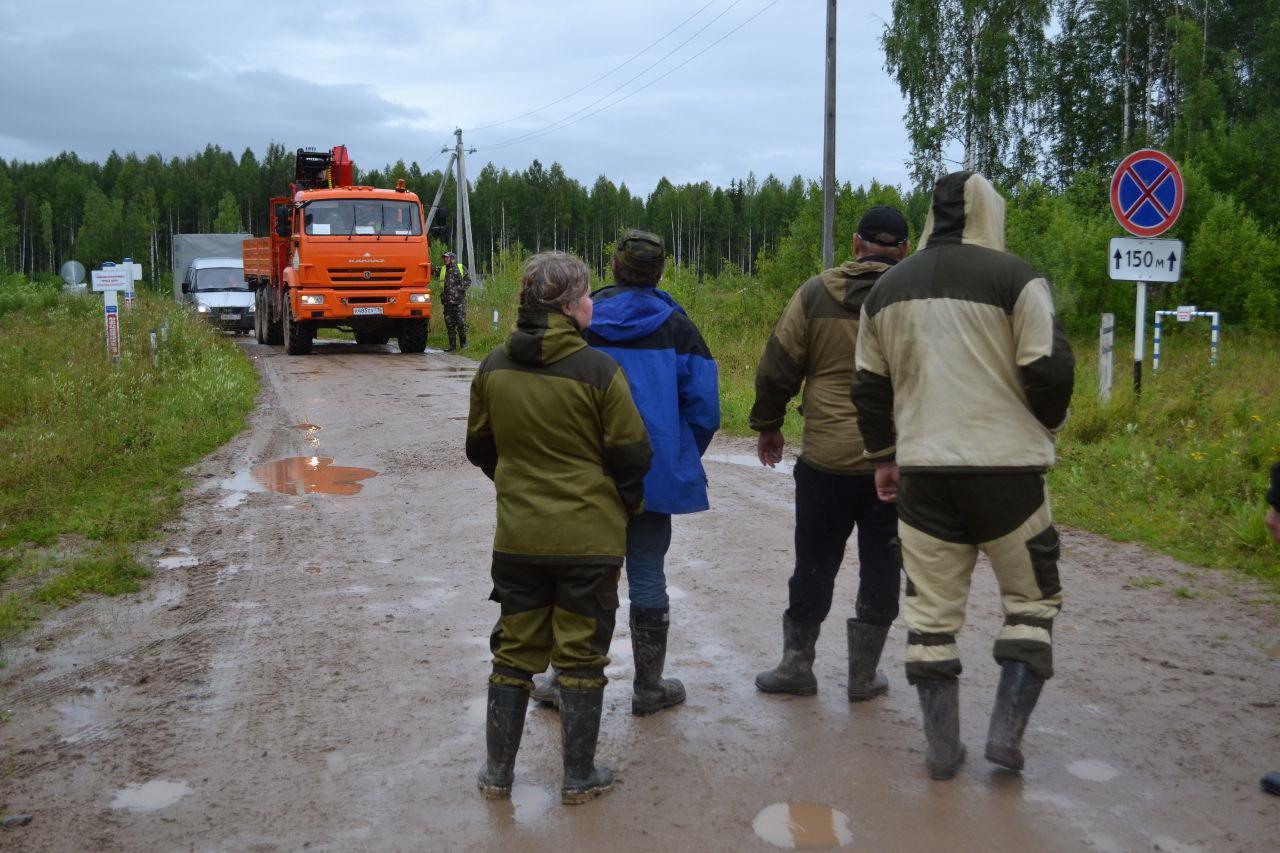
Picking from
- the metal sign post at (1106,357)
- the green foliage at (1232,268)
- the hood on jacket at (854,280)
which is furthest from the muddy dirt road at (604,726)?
the green foliage at (1232,268)

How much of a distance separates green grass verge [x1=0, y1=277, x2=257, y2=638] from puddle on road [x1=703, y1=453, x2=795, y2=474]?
15.3ft

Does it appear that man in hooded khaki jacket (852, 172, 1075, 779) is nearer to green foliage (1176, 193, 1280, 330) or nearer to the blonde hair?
the blonde hair

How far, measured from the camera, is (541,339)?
3.68 m

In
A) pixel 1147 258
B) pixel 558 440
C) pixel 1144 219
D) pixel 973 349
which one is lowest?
pixel 558 440

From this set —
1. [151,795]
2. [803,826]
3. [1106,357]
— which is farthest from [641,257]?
[1106,357]

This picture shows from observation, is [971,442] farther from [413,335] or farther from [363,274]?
[413,335]

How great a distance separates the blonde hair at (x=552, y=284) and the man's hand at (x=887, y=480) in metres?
1.22

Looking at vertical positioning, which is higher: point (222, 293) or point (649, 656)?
point (222, 293)

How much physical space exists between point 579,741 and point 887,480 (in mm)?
1393

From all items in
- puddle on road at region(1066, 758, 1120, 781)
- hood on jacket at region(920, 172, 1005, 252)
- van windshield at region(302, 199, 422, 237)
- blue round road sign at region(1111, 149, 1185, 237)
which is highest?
van windshield at region(302, 199, 422, 237)

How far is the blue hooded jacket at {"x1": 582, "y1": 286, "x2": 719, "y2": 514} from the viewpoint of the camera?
14.1 ft

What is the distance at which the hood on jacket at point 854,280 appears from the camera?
4434mm

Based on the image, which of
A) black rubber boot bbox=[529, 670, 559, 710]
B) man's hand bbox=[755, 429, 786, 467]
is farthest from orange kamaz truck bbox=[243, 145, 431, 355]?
man's hand bbox=[755, 429, 786, 467]

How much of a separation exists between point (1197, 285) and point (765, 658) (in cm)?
2523
